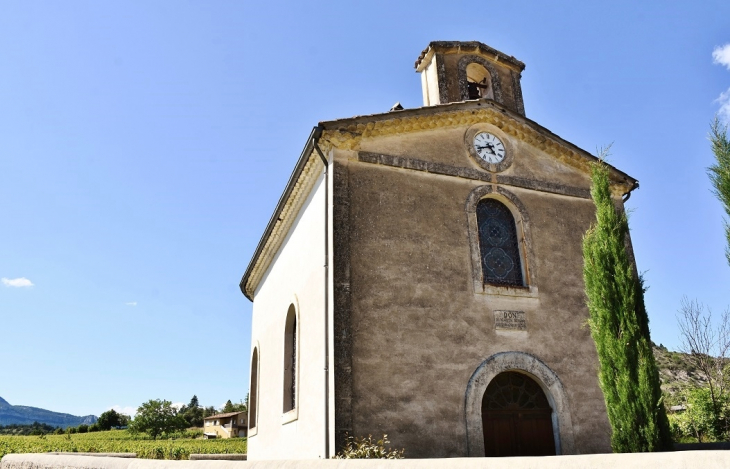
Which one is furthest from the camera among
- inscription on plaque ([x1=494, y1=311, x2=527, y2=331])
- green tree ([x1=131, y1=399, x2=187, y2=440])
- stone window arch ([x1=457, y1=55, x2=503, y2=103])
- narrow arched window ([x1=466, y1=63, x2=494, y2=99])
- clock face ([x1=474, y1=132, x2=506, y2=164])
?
green tree ([x1=131, y1=399, x2=187, y2=440])

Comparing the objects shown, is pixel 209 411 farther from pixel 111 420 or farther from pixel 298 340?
pixel 298 340

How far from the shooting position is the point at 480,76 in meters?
14.0

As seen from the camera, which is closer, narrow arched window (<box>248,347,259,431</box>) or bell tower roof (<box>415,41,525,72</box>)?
bell tower roof (<box>415,41,525,72</box>)

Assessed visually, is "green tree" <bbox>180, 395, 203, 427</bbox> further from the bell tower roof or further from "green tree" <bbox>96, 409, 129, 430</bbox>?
the bell tower roof

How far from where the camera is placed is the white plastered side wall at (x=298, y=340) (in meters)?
9.84

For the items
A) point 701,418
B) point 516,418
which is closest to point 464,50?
point 516,418

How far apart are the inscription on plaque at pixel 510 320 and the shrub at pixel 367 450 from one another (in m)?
3.13

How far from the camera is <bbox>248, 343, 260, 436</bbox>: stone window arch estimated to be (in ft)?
53.7

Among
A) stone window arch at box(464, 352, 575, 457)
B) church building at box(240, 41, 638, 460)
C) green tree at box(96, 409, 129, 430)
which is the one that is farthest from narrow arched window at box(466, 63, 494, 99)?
green tree at box(96, 409, 129, 430)

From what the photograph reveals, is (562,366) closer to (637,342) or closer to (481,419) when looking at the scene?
(481,419)

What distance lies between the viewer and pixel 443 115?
37.8ft

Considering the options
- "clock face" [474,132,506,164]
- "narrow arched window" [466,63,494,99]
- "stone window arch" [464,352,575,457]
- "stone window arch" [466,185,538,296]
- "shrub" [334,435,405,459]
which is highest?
"narrow arched window" [466,63,494,99]

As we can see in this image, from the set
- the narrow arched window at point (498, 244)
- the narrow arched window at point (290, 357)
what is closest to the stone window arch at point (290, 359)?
the narrow arched window at point (290, 357)

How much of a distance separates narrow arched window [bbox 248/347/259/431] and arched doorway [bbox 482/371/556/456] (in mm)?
8665
